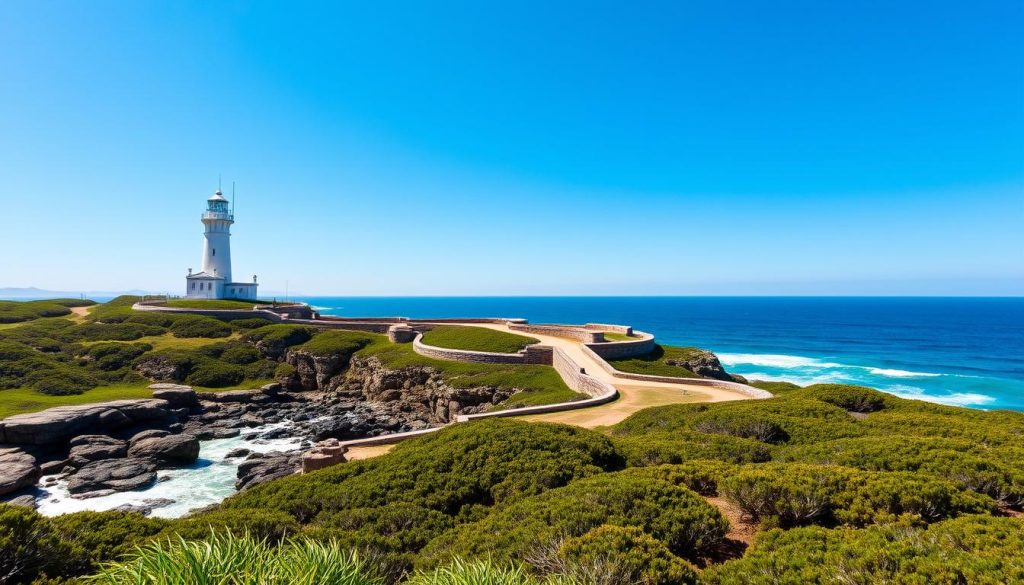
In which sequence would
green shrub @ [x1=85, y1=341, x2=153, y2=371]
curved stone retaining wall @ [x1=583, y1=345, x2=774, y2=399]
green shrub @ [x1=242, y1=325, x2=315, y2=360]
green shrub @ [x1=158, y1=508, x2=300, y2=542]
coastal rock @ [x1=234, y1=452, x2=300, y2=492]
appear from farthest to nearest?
1. green shrub @ [x1=242, y1=325, x2=315, y2=360]
2. green shrub @ [x1=85, y1=341, x2=153, y2=371]
3. curved stone retaining wall @ [x1=583, y1=345, x2=774, y2=399]
4. coastal rock @ [x1=234, y1=452, x2=300, y2=492]
5. green shrub @ [x1=158, y1=508, x2=300, y2=542]

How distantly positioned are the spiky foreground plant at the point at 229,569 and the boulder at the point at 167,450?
82.2 ft

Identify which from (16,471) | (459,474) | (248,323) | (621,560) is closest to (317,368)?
(248,323)

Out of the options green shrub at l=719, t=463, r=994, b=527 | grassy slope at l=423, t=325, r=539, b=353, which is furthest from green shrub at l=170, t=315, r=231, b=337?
green shrub at l=719, t=463, r=994, b=527

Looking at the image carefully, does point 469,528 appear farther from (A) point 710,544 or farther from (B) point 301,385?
(B) point 301,385

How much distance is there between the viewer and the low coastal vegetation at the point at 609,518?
5.61m

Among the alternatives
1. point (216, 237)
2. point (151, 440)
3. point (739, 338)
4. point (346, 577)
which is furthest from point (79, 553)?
point (739, 338)

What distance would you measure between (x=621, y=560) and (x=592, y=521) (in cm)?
131

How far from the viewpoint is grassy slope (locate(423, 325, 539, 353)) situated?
3972cm

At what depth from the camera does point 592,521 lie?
709 centimetres

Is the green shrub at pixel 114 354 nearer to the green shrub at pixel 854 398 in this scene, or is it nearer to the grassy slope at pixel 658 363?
the grassy slope at pixel 658 363

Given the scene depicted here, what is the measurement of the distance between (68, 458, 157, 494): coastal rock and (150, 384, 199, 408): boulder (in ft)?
31.0

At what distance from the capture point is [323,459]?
15086 mm

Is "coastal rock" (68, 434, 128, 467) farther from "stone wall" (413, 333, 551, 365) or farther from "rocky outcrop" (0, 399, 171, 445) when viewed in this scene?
"stone wall" (413, 333, 551, 365)

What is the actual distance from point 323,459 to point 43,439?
852 inches
